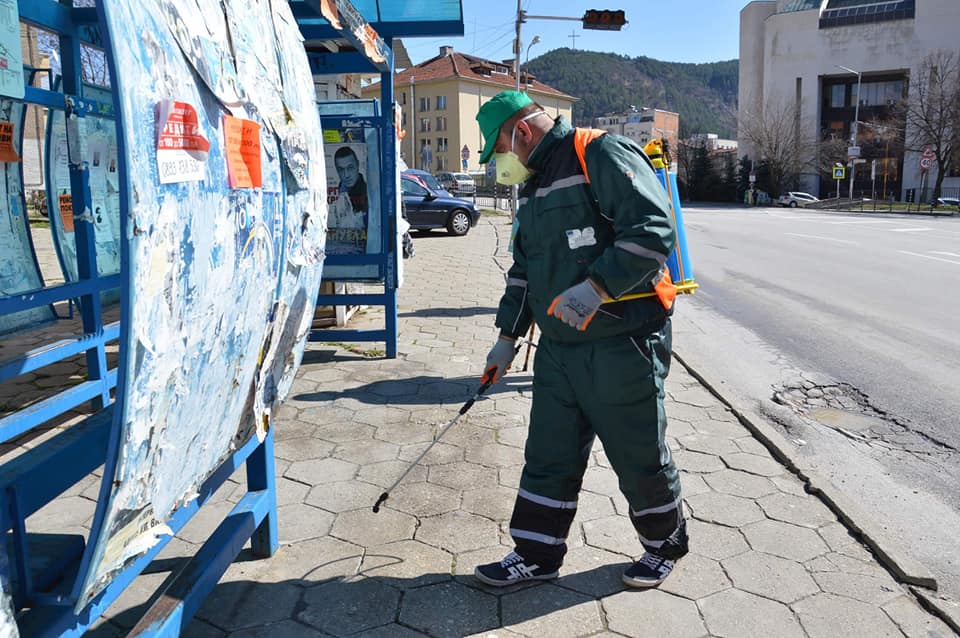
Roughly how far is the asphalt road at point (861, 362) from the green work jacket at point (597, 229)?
182 centimetres

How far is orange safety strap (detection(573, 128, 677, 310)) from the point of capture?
267 cm

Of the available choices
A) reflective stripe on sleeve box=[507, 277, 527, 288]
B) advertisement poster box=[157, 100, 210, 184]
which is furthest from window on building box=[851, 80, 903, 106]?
advertisement poster box=[157, 100, 210, 184]

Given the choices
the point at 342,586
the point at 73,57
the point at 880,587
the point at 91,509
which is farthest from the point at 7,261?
the point at 880,587

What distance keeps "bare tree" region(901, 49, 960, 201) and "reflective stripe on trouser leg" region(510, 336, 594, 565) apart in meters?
53.7

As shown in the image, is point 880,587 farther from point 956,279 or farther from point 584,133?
point 956,279

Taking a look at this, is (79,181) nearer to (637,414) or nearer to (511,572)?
(511,572)

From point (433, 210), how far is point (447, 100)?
68569 mm

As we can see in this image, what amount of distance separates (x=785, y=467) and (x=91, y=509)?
355 cm

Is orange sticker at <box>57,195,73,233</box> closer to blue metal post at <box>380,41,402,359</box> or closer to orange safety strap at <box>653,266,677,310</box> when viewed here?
blue metal post at <box>380,41,402,359</box>

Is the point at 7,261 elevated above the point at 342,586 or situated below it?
above

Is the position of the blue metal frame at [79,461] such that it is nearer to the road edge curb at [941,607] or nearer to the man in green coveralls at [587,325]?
the man in green coveralls at [587,325]

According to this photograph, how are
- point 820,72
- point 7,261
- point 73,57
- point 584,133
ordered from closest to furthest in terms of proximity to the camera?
point 584,133, point 73,57, point 7,261, point 820,72

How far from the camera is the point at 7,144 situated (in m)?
5.59

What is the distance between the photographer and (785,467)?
4148 millimetres
